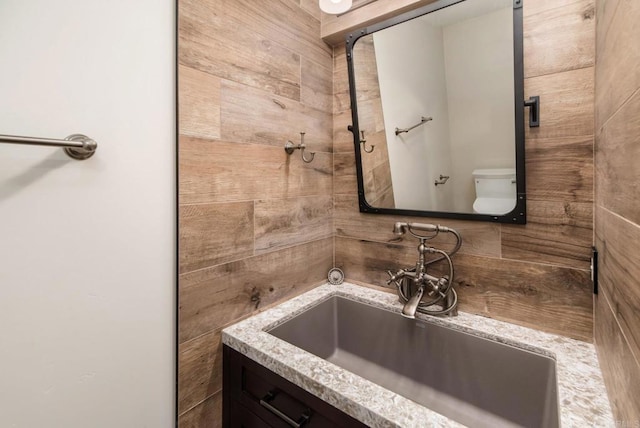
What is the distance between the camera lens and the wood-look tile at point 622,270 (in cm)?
51

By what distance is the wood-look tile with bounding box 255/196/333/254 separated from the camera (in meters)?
1.14

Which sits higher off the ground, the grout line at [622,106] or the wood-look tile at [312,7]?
the wood-look tile at [312,7]

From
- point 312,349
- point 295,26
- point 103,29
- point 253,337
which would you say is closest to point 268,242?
point 253,337

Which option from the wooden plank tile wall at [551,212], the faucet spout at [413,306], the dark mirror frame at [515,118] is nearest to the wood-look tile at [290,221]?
the dark mirror frame at [515,118]

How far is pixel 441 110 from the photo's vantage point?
1160 millimetres

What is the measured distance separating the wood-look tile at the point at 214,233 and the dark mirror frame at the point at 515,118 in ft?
1.92

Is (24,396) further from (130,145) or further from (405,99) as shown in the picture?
(405,99)

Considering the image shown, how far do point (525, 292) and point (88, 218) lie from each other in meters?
1.36

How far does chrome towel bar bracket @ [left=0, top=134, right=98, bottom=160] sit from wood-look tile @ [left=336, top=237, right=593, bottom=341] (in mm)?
1132

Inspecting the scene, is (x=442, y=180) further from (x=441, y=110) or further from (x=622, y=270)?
(x=622, y=270)

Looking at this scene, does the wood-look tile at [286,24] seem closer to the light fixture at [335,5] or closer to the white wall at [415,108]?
the light fixture at [335,5]

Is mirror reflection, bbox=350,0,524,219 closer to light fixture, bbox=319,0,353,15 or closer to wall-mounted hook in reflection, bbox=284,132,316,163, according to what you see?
light fixture, bbox=319,0,353,15

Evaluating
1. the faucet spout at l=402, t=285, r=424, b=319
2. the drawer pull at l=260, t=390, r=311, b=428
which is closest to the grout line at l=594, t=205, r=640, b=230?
the faucet spout at l=402, t=285, r=424, b=319

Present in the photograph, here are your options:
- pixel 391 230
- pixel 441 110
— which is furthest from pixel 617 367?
pixel 441 110
